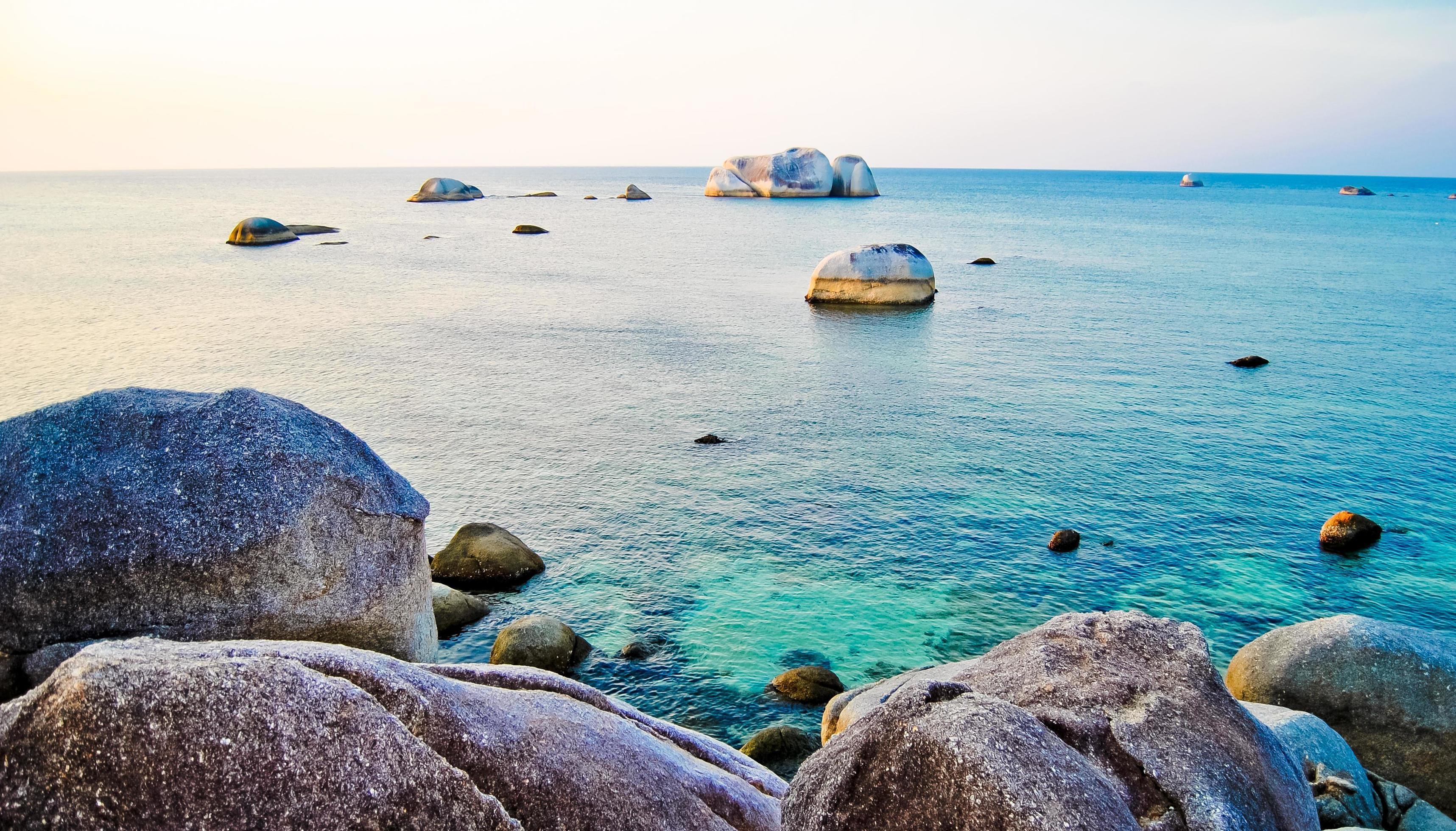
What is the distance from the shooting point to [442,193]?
588ft

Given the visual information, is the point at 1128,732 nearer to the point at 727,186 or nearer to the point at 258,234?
the point at 258,234

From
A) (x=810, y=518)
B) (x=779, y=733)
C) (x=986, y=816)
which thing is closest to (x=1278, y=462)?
(x=810, y=518)

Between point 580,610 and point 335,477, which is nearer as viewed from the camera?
point 335,477

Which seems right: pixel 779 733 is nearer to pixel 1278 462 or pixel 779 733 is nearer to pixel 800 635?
pixel 800 635

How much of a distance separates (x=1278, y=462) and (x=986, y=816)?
29673mm

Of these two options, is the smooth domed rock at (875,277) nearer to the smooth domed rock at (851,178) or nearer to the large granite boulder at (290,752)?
the large granite boulder at (290,752)

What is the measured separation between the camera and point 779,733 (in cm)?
1536

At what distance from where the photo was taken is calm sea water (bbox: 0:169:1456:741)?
68.2 ft

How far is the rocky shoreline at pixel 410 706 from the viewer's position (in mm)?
4922

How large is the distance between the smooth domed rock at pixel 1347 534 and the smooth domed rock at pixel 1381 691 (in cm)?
975

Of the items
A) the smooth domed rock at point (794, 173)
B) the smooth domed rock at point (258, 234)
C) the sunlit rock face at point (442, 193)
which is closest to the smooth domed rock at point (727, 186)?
the smooth domed rock at point (794, 173)

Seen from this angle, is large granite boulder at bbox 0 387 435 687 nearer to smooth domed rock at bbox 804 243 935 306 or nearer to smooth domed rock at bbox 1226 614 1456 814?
smooth domed rock at bbox 1226 614 1456 814

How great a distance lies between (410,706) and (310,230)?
385ft

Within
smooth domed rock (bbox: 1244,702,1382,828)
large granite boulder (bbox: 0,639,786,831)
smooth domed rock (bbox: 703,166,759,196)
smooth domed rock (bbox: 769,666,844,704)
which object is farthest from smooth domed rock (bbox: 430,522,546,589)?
smooth domed rock (bbox: 703,166,759,196)
